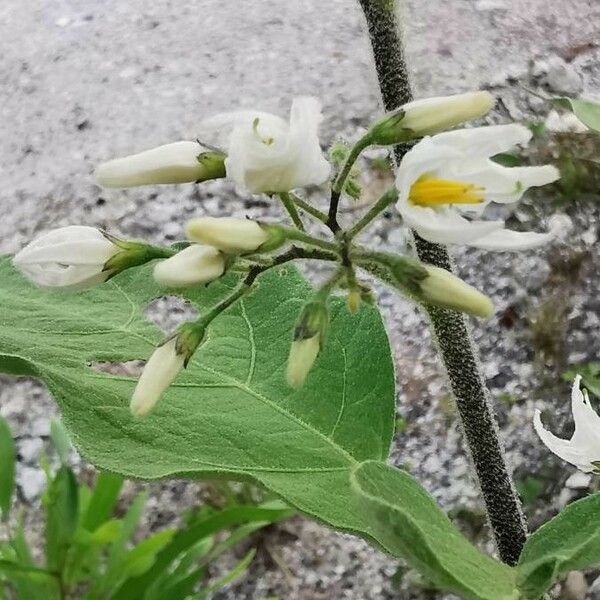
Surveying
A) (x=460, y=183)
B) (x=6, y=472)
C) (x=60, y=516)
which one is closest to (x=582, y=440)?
(x=460, y=183)

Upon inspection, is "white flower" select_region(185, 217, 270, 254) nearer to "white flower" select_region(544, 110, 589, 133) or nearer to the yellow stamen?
the yellow stamen

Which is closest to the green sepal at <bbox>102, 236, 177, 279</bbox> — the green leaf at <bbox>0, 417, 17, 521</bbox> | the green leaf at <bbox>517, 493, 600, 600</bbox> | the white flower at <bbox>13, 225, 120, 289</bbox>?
the white flower at <bbox>13, 225, 120, 289</bbox>

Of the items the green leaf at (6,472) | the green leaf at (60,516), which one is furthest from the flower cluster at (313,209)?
the green leaf at (6,472)

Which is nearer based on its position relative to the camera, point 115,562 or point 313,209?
point 313,209

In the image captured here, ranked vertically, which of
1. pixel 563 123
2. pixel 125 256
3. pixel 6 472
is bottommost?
pixel 6 472

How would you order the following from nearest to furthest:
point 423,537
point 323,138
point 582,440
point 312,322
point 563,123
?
point 423,537 → point 312,322 → point 582,440 → point 563,123 → point 323,138

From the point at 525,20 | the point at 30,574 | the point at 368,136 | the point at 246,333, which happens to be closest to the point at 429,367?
the point at 30,574

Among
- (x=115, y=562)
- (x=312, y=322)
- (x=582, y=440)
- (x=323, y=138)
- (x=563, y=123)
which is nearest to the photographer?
(x=312, y=322)

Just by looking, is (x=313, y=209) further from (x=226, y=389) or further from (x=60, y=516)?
(x=60, y=516)
